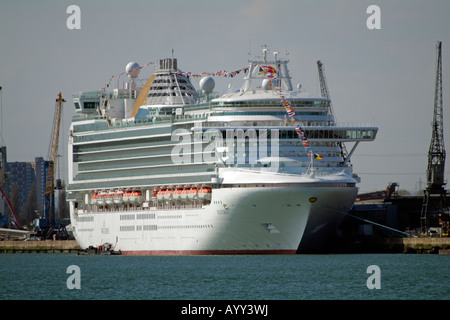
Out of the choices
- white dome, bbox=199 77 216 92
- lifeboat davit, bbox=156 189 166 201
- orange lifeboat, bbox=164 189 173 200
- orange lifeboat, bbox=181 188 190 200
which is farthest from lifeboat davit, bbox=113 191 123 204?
white dome, bbox=199 77 216 92

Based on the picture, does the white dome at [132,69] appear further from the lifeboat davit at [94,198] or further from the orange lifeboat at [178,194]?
the orange lifeboat at [178,194]

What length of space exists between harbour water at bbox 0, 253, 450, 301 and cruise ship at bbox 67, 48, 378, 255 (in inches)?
86.9

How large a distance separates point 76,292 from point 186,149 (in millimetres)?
26813

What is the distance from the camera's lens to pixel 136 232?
9594cm

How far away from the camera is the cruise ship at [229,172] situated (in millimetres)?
82812

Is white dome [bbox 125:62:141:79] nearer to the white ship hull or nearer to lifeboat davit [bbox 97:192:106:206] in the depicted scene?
lifeboat davit [bbox 97:192:106:206]

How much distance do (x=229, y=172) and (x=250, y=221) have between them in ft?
12.7

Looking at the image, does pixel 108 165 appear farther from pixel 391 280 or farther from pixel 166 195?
pixel 391 280

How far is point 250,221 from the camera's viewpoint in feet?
274

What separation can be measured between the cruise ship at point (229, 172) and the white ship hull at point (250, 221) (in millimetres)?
76

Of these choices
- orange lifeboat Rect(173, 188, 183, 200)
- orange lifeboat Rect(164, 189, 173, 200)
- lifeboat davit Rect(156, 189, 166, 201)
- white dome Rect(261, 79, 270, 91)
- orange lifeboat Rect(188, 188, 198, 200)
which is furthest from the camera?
lifeboat davit Rect(156, 189, 166, 201)

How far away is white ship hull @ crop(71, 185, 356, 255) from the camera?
3228 inches

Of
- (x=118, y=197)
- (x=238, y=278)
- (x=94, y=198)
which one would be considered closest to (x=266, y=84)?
(x=118, y=197)
